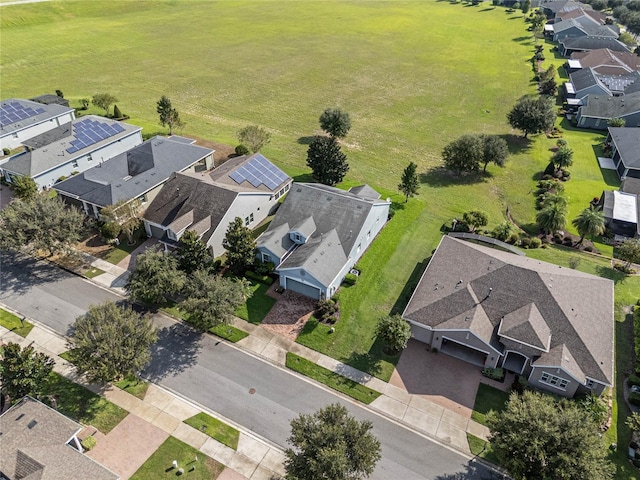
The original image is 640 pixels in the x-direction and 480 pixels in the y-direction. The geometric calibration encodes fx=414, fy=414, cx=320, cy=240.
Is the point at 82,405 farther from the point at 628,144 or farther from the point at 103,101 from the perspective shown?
the point at 628,144

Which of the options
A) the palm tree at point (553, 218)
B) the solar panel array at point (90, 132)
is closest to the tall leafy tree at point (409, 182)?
the palm tree at point (553, 218)

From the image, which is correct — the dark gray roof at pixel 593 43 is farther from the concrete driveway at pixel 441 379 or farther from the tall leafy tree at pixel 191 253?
the tall leafy tree at pixel 191 253

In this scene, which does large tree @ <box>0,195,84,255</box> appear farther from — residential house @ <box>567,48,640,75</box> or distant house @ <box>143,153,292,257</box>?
residential house @ <box>567,48,640,75</box>

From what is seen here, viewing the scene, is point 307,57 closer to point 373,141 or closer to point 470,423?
point 373,141

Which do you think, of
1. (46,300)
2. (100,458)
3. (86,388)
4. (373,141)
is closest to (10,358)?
(86,388)

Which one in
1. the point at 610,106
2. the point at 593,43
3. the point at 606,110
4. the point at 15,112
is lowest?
the point at 606,110

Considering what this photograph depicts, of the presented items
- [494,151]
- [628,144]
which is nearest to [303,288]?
[494,151]
